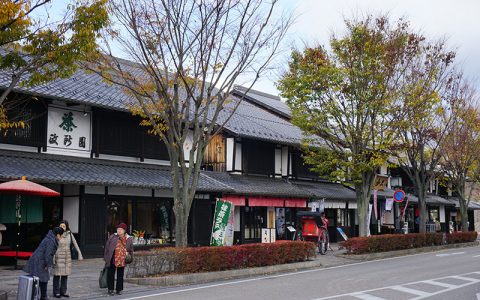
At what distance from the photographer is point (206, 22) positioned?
15594 millimetres

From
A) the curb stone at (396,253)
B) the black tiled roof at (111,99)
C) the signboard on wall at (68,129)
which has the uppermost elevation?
the black tiled roof at (111,99)

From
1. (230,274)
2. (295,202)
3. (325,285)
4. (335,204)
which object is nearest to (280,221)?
(295,202)

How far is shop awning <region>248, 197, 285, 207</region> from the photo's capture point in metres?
25.7

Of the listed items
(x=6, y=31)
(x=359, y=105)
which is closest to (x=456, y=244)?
(x=359, y=105)

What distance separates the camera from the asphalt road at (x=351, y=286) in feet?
37.9

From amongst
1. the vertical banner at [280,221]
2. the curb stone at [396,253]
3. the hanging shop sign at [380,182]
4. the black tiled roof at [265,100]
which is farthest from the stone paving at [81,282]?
the hanging shop sign at [380,182]

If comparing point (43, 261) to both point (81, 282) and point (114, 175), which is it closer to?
point (81, 282)

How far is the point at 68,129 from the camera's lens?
19375 millimetres

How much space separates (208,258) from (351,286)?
14.5 ft

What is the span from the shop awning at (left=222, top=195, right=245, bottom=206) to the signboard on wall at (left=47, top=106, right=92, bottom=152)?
724cm

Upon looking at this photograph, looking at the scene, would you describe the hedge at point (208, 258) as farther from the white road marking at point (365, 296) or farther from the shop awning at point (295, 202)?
the shop awning at point (295, 202)

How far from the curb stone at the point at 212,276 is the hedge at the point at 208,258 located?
0.25 m

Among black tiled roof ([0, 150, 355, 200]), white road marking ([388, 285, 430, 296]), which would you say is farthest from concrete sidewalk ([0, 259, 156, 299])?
white road marking ([388, 285, 430, 296])

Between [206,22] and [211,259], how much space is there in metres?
7.26
